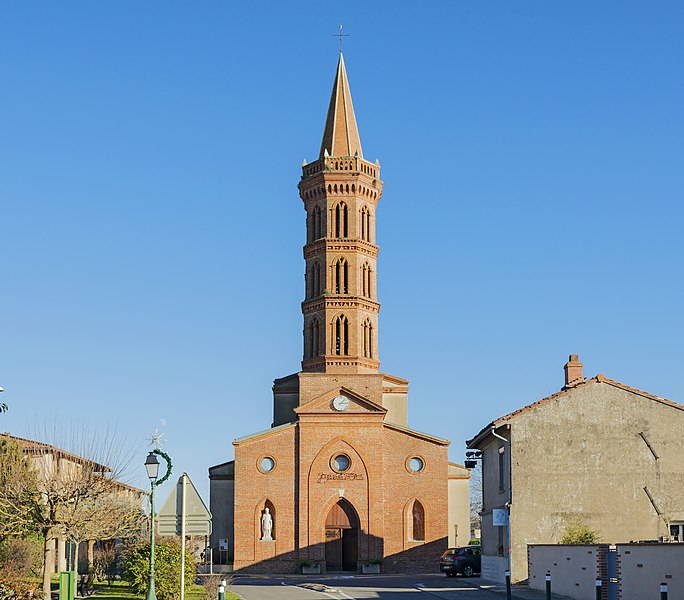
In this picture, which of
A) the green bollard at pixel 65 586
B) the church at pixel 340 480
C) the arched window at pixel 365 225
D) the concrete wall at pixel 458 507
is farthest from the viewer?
the arched window at pixel 365 225

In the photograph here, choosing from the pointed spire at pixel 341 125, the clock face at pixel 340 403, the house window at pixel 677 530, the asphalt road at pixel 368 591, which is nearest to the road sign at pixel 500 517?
the asphalt road at pixel 368 591

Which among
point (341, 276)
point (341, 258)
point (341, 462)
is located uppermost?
point (341, 258)

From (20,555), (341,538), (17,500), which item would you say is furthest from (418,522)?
(17,500)

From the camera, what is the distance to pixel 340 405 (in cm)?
5722

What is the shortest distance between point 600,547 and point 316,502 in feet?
105

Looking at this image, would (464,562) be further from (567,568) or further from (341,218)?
(341,218)

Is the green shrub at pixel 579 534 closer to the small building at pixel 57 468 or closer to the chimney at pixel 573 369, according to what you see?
the chimney at pixel 573 369

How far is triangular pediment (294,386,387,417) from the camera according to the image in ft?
187

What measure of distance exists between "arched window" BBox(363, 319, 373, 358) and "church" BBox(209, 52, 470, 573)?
0.29ft

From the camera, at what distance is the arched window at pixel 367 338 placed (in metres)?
60.7

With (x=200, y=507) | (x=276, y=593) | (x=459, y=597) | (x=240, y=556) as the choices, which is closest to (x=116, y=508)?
(x=276, y=593)

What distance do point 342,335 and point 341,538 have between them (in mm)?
11710

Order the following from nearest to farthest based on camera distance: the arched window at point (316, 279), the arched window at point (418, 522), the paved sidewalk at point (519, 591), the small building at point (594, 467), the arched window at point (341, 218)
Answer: the paved sidewalk at point (519, 591), the small building at point (594, 467), the arched window at point (418, 522), the arched window at point (316, 279), the arched window at point (341, 218)

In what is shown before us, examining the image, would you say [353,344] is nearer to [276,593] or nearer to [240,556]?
[240,556]
